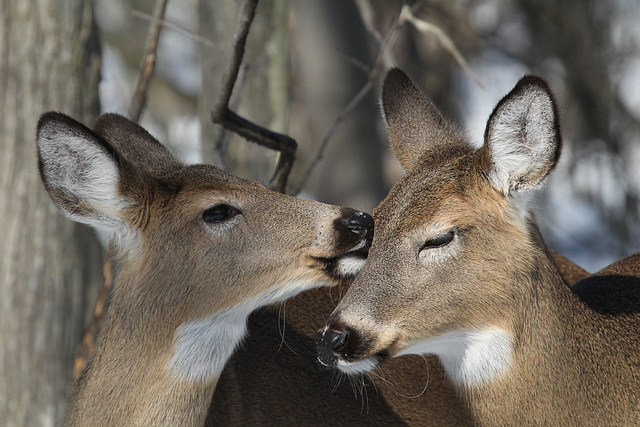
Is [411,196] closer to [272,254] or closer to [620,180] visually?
[272,254]

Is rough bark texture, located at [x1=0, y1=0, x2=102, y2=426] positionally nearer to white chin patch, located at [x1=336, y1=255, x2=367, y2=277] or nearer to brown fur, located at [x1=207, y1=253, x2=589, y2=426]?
brown fur, located at [x1=207, y1=253, x2=589, y2=426]

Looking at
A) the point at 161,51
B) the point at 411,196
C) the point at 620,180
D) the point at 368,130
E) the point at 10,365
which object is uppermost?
the point at 411,196

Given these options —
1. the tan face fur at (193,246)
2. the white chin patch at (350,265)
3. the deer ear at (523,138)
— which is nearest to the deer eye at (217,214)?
the tan face fur at (193,246)

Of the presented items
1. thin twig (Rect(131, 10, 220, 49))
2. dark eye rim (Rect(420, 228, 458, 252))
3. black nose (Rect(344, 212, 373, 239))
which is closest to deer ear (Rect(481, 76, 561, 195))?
dark eye rim (Rect(420, 228, 458, 252))

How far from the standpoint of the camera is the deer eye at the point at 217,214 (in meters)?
4.63

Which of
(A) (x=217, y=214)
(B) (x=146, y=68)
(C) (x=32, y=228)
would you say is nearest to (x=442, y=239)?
(A) (x=217, y=214)

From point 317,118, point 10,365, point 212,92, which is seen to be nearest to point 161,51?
point 317,118

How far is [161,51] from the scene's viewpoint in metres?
17.9

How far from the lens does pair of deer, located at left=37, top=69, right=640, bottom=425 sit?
439cm

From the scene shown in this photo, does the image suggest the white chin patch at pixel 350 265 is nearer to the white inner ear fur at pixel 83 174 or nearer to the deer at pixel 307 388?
the deer at pixel 307 388

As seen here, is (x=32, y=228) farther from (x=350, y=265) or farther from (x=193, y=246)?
(x=350, y=265)

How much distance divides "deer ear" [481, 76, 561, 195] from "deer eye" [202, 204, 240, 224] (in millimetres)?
1347

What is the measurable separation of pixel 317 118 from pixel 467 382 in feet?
24.7

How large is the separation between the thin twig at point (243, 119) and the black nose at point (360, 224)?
162 centimetres
